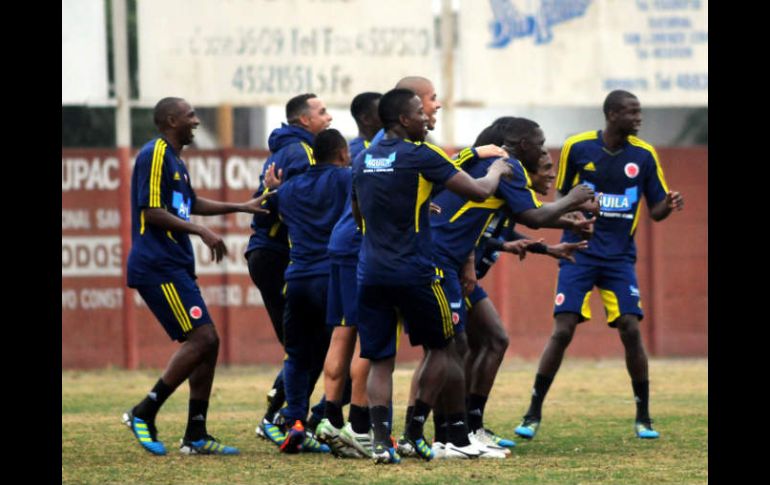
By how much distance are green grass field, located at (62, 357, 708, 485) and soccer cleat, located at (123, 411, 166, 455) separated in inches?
2.9

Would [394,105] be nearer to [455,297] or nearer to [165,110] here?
[455,297]

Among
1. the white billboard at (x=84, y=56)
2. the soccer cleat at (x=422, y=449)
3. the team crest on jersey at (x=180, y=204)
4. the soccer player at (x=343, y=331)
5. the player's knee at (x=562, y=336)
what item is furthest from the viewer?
the white billboard at (x=84, y=56)

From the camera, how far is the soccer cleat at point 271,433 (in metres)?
10.7

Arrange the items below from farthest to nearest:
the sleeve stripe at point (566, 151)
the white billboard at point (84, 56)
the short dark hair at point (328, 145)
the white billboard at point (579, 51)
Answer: the white billboard at point (579, 51)
the white billboard at point (84, 56)
the sleeve stripe at point (566, 151)
the short dark hair at point (328, 145)

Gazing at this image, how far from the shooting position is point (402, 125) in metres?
9.20

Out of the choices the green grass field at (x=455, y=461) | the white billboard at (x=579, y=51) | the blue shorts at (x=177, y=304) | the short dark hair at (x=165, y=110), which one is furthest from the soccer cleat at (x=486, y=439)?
the white billboard at (x=579, y=51)

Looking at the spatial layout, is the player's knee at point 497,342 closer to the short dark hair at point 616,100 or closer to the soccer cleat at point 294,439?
the soccer cleat at point 294,439

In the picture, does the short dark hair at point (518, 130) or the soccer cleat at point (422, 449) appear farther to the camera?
the short dark hair at point (518, 130)

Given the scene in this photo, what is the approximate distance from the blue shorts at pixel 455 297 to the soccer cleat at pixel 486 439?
2.57ft

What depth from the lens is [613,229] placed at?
38.2 ft

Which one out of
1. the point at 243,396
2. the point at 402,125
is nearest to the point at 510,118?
the point at 402,125

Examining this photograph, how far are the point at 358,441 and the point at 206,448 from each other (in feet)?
3.71

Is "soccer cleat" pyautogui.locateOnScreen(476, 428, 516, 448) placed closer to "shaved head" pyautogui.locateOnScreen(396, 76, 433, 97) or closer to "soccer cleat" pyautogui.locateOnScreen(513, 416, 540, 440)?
"soccer cleat" pyautogui.locateOnScreen(513, 416, 540, 440)

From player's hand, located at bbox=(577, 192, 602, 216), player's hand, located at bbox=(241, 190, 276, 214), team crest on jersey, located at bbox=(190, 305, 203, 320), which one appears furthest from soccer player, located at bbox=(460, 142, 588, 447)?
team crest on jersey, located at bbox=(190, 305, 203, 320)
